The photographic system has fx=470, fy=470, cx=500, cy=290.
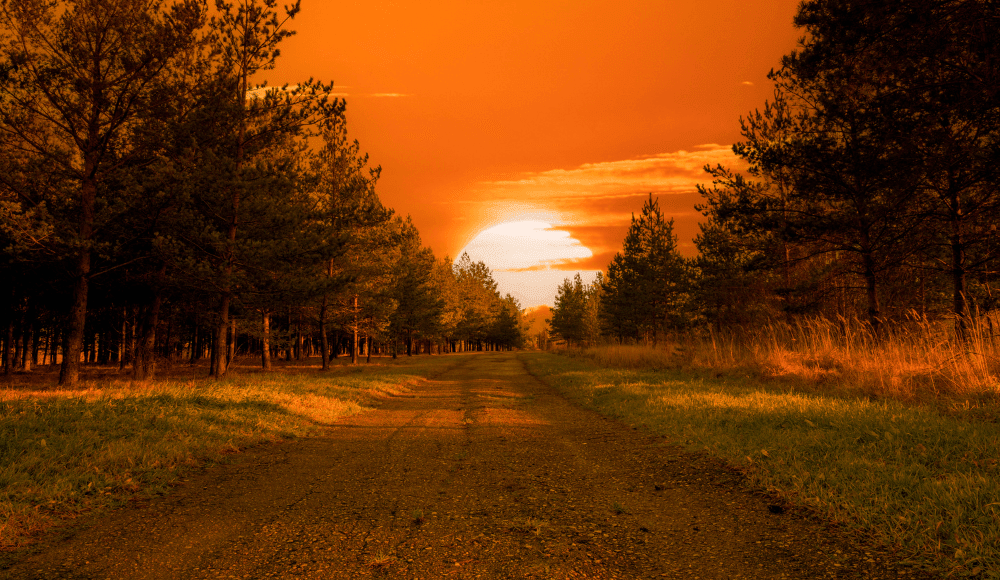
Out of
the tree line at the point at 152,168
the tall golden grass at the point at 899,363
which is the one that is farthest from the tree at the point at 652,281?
the tree line at the point at 152,168

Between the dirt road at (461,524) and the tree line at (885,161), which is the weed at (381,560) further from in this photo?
the tree line at (885,161)

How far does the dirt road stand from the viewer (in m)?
3.09

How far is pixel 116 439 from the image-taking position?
6.32 metres

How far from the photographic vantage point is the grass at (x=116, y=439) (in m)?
4.46

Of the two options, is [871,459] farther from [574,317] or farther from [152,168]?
[574,317]

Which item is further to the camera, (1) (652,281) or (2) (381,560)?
(1) (652,281)

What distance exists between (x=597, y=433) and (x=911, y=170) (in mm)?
8533

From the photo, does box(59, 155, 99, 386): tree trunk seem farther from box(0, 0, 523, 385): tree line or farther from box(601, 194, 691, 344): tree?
box(601, 194, 691, 344): tree

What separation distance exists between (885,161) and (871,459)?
8480mm

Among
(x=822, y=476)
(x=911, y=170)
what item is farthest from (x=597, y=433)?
(x=911, y=170)

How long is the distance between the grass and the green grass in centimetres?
643

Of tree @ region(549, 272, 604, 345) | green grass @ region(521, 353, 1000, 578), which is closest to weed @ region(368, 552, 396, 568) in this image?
green grass @ region(521, 353, 1000, 578)


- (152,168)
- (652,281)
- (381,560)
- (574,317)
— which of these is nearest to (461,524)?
(381,560)

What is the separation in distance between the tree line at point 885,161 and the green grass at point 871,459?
474 cm
